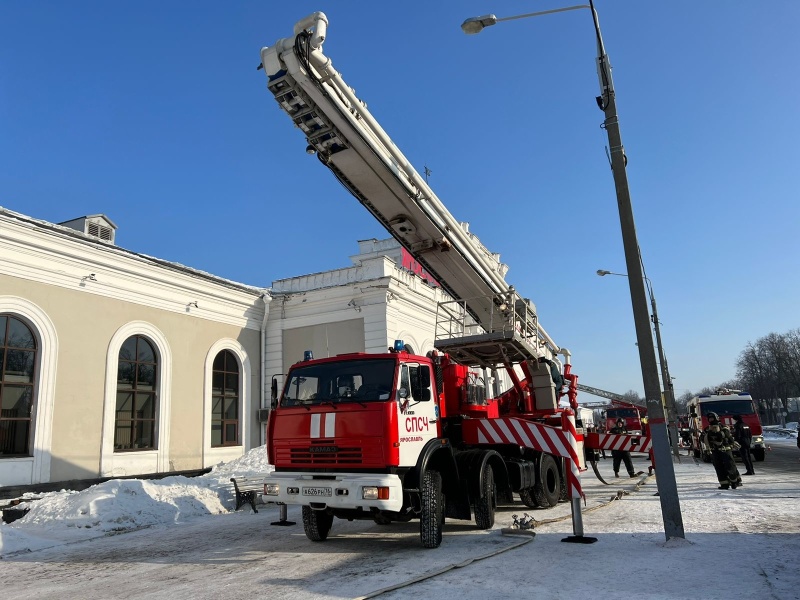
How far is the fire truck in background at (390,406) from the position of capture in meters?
6.93

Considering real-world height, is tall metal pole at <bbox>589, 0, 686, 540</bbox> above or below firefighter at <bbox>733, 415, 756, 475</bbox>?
above

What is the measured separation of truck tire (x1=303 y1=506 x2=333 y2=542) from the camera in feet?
25.7

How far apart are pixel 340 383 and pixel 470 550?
8.91ft

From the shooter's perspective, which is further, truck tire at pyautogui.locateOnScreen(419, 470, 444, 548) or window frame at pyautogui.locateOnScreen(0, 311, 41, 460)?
window frame at pyautogui.locateOnScreen(0, 311, 41, 460)

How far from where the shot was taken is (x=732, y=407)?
75.1 ft

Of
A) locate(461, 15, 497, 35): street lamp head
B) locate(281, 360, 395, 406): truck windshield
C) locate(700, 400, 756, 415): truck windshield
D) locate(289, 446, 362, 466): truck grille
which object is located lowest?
locate(289, 446, 362, 466): truck grille

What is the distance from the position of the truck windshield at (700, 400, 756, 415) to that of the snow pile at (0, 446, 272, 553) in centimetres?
2028

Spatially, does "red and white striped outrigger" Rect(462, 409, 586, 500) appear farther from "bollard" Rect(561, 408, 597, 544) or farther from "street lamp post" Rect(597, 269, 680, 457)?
"street lamp post" Rect(597, 269, 680, 457)

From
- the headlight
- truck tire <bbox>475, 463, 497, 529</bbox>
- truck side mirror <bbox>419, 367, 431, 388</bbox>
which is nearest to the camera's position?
the headlight

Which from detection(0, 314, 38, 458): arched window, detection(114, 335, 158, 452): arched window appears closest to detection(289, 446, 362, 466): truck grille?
detection(0, 314, 38, 458): arched window

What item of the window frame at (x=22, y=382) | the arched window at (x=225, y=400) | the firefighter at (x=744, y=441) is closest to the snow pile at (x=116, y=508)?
the window frame at (x=22, y=382)

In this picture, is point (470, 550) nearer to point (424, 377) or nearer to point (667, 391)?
point (424, 377)

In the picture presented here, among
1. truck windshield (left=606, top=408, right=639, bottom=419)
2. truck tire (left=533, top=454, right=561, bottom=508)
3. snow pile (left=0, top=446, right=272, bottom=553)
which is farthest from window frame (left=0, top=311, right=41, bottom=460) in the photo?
truck windshield (left=606, top=408, right=639, bottom=419)

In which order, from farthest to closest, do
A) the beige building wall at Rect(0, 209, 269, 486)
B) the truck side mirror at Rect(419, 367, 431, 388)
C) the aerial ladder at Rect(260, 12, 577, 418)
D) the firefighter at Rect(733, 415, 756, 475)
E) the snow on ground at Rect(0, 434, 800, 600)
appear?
the firefighter at Rect(733, 415, 756, 475)
the beige building wall at Rect(0, 209, 269, 486)
the truck side mirror at Rect(419, 367, 431, 388)
the aerial ladder at Rect(260, 12, 577, 418)
the snow on ground at Rect(0, 434, 800, 600)
